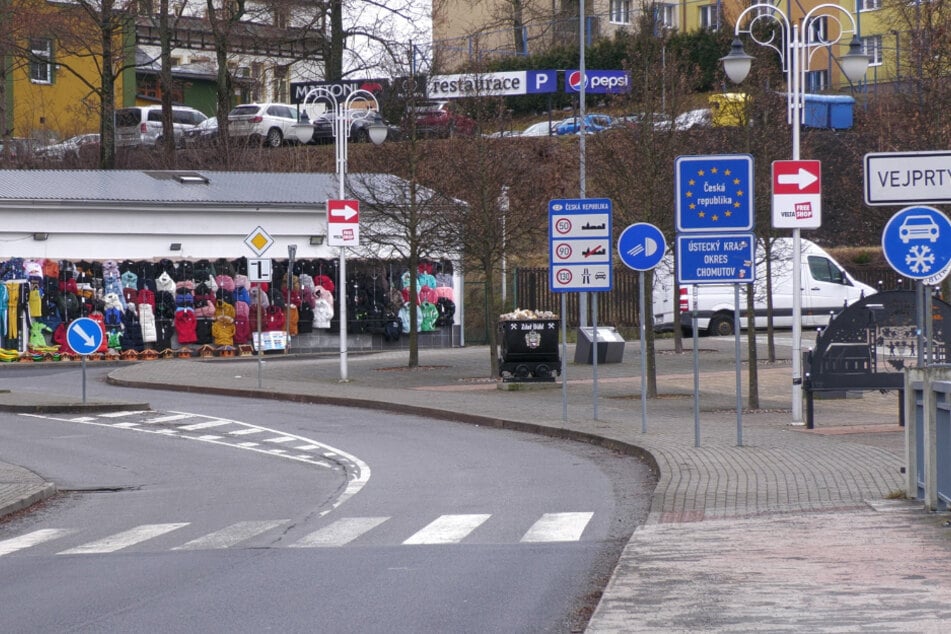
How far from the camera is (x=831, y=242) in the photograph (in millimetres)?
52375

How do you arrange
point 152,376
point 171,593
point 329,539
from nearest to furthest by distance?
point 171,593
point 329,539
point 152,376

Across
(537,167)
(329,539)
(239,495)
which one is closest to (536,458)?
(239,495)

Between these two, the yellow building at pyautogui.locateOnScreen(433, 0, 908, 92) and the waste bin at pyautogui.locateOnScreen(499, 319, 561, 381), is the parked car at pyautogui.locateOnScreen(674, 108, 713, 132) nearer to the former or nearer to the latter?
the waste bin at pyautogui.locateOnScreen(499, 319, 561, 381)

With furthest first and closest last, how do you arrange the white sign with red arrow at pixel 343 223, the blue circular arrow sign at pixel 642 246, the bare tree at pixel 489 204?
the bare tree at pixel 489 204, the white sign with red arrow at pixel 343 223, the blue circular arrow sign at pixel 642 246

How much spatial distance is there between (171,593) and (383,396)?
16395mm

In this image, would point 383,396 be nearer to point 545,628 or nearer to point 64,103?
point 545,628

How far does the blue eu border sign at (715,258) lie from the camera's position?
1595 centimetres

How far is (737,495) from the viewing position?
12570mm

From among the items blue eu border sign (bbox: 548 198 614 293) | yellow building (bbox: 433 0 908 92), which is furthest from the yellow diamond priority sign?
yellow building (bbox: 433 0 908 92)

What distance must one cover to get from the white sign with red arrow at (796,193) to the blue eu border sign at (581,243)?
7.83 feet

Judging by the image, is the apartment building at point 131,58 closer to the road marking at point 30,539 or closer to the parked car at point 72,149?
the parked car at point 72,149

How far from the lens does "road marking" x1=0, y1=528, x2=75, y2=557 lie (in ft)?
36.6

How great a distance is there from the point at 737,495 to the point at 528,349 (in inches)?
560

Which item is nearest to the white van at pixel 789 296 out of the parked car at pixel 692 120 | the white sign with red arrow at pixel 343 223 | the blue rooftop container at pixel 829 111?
the parked car at pixel 692 120
